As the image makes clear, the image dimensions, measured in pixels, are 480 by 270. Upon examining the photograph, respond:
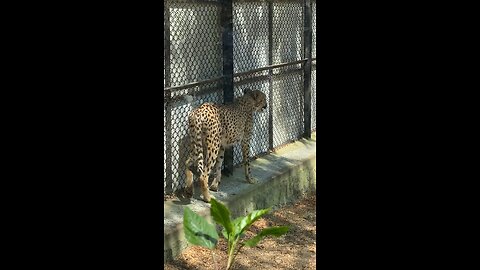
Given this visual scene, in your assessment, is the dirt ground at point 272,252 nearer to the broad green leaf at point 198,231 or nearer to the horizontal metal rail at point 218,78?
the broad green leaf at point 198,231

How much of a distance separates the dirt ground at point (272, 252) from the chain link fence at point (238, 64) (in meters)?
0.65

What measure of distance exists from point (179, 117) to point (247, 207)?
0.95 m

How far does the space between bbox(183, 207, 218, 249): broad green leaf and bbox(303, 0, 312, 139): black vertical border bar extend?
196 inches

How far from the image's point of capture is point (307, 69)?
9.99m

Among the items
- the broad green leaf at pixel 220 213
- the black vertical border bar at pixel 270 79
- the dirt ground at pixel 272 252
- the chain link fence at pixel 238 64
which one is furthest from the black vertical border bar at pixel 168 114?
the black vertical border bar at pixel 270 79

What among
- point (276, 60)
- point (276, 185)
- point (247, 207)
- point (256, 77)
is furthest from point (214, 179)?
point (276, 60)

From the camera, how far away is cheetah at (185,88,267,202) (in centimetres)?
707

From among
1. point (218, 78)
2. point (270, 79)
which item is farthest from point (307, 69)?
point (218, 78)

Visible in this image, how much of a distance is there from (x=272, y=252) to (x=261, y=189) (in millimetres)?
1064

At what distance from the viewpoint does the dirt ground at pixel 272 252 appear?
6.36 metres

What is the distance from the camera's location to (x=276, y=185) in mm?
8164

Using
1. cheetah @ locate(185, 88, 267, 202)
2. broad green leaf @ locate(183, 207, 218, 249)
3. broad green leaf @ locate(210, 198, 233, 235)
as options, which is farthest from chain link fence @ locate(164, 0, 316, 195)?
broad green leaf @ locate(210, 198, 233, 235)

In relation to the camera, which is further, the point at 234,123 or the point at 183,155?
the point at 234,123

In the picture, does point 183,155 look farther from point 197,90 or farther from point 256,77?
point 256,77
